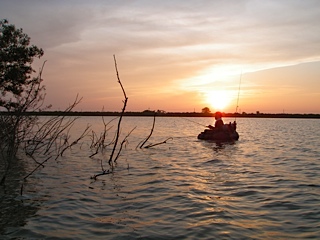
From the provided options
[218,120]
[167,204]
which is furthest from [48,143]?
[218,120]

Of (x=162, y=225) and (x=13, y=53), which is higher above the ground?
(x=13, y=53)

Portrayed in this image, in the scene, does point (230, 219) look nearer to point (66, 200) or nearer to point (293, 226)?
point (293, 226)

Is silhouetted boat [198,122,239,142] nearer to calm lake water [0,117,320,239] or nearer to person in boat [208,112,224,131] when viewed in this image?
person in boat [208,112,224,131]

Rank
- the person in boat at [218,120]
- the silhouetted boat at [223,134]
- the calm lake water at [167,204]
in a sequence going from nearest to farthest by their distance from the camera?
the calm lake water at [167,204]
the person in boat at [218,120]
the silhouetted boat at [223,134]

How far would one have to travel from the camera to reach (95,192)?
948 centimetres

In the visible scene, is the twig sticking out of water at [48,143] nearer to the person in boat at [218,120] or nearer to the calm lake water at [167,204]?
the calm lake water at [167,204]

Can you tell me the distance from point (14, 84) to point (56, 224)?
2018 cm

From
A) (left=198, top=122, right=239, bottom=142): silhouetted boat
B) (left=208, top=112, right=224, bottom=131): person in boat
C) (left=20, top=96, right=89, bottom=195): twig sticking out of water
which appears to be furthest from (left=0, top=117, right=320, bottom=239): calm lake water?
(left=198, top=122, right=239, bottom=142): silhouetted boat

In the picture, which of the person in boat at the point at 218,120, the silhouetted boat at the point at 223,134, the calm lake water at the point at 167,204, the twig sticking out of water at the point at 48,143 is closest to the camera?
the calm lake water at the point at 167,204

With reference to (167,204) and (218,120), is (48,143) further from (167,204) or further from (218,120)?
(218,120)

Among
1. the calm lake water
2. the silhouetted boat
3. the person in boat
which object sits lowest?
the calm lake water

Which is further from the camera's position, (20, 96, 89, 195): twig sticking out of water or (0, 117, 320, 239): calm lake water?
(20, 96, 89, 195): twig sticking out of water

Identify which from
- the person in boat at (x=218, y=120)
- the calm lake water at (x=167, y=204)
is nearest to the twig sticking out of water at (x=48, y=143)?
the calm lake water at (x=167, y=204)

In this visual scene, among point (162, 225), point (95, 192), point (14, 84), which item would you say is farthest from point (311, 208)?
point (14, 84)
